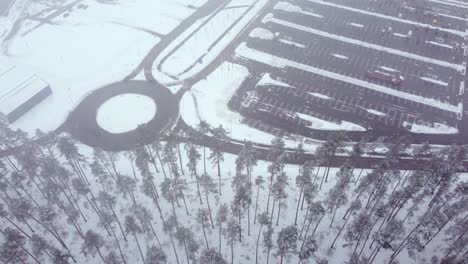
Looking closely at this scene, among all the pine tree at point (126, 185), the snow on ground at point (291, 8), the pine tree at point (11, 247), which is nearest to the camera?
the pine tree at point (11, 247)

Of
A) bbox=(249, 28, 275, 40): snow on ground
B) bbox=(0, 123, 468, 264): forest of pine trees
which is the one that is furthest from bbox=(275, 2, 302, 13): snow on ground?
bbox=(0, 123, 468, 264): forest of pine trees

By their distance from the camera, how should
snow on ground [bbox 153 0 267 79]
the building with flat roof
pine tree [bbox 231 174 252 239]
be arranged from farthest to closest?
snow on ground [bbox 153 0 267 79] < the building with flat roof < pine tree [bbox 231 174 252 239]

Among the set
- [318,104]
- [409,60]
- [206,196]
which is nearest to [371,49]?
[409,60]

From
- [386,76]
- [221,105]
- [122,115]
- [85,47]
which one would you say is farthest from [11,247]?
[386,76]

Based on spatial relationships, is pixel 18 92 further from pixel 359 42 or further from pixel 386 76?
pixel 359 42

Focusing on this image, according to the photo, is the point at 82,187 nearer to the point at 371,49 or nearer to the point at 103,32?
the point at 103,32

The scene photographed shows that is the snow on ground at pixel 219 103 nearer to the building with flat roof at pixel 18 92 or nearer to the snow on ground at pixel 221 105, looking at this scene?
the snow on ground at pixel 221 105

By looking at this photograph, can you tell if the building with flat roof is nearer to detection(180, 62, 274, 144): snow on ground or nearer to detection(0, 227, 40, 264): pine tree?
detection(180, 62, 274, 144): snow on ground

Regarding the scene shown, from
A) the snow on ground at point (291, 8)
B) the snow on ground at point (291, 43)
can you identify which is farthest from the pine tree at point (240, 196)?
the snow on ground at point (291, 8)
